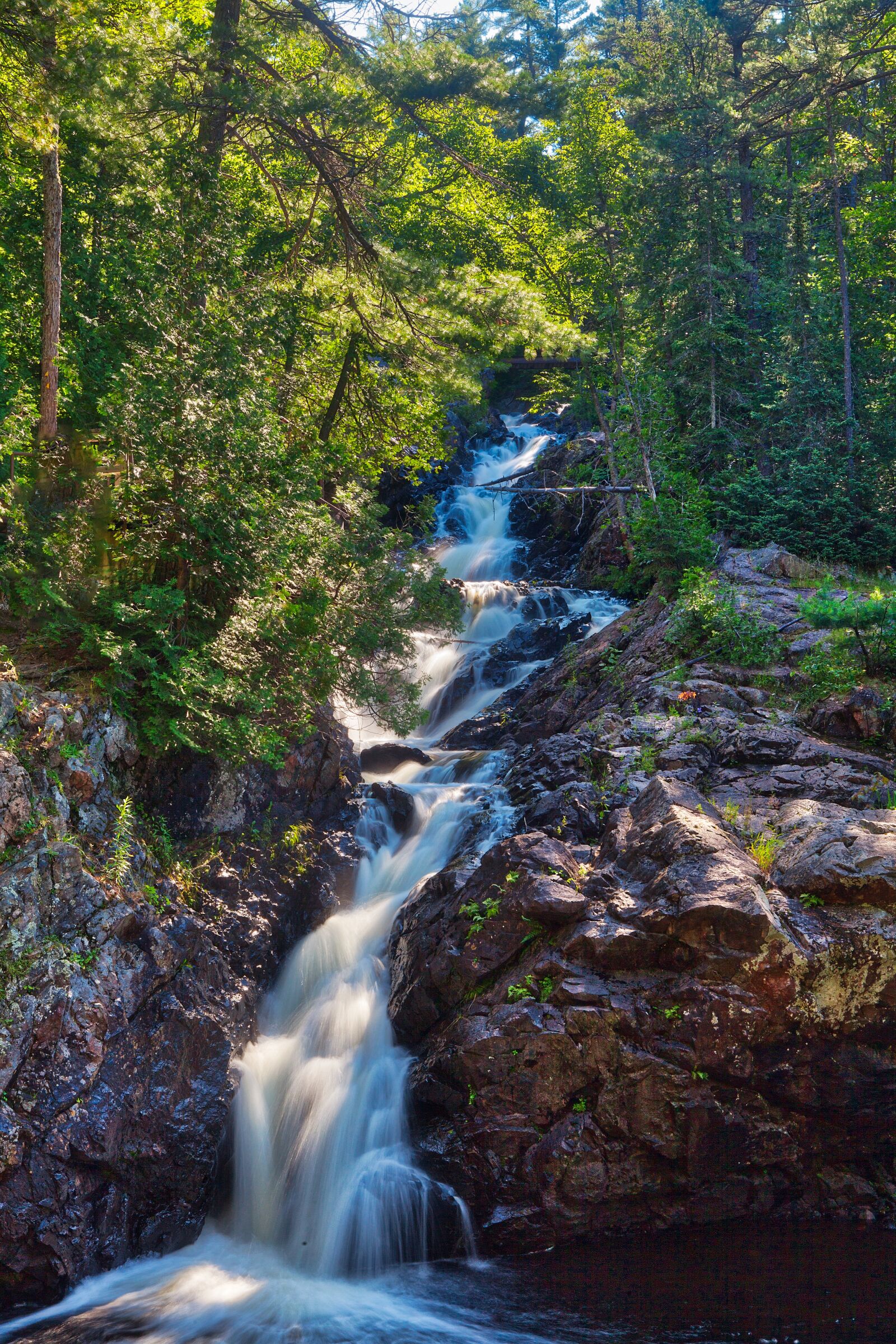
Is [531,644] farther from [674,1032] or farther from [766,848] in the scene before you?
[674,1032]

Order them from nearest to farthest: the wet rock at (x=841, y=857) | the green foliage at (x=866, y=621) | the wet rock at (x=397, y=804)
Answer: the wet rock at (x=841, y=857) < the green foliage at (x=866, y=621) < the wet rock at (x=397, y=804)

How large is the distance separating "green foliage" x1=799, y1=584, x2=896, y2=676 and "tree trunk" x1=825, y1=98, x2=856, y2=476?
742 cm

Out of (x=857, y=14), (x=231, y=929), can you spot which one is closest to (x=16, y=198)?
(x=231, y=929)

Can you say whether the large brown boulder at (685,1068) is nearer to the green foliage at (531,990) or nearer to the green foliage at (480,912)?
the green foliage at (531,990)

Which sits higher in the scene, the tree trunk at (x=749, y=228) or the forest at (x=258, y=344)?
the tree trunk at (x=749, y=228)

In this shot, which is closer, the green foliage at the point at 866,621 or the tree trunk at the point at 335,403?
the green foliage at the point at 866,621

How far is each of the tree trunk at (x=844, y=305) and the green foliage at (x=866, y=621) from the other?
742 cm

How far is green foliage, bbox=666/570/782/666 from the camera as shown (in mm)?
11602

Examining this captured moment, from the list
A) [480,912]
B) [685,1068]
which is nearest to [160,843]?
[480,912]

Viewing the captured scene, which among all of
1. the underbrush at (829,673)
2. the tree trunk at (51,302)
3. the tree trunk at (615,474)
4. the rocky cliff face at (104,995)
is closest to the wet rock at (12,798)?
the rocky cliff face at (104,995)

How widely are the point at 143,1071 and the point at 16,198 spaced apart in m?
9.77

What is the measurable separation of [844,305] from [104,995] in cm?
2046

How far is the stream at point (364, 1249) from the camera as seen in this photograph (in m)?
5.98

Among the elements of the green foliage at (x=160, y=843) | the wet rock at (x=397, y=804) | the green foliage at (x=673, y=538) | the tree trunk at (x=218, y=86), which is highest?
the tree trunk at (x=218, y=86)
